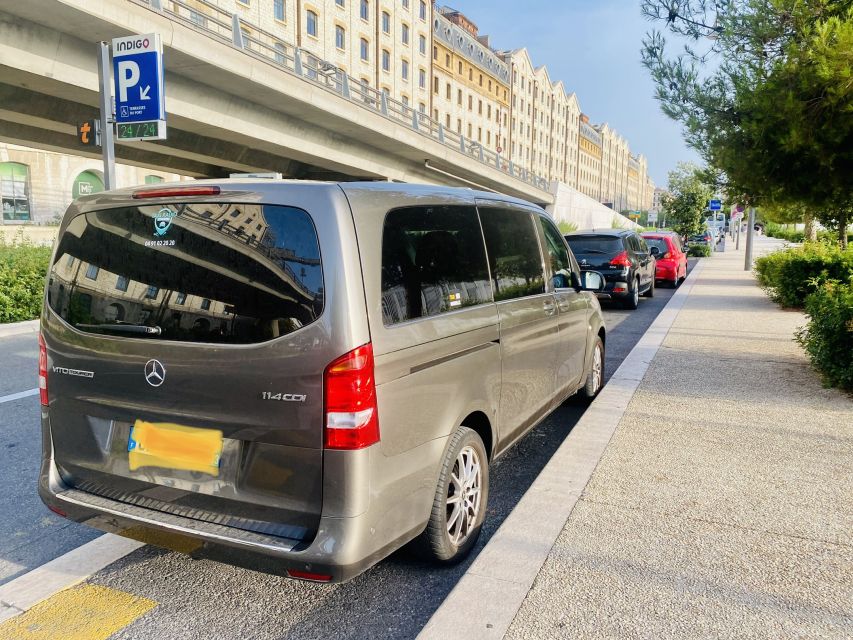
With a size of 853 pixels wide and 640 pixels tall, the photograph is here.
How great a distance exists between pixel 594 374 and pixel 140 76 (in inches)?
309

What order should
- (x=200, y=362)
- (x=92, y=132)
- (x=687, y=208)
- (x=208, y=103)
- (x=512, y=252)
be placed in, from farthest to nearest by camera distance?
(x=687, y=208) → (x=208, y=103) → (x=92, y=132) → (x=512, y=252) → (x=200, y=362)

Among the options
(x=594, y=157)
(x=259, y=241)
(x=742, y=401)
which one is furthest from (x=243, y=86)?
(x=594, y=157)

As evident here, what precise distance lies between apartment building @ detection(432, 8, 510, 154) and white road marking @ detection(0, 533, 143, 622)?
67.8 metres

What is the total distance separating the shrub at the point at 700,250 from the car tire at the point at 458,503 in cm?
3912

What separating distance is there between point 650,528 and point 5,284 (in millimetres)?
10973

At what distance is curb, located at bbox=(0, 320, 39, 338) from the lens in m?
9.98

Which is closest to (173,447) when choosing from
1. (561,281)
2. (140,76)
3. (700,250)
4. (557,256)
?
(561,281)

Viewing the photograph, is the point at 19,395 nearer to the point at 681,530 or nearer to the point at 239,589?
the point at 239,589

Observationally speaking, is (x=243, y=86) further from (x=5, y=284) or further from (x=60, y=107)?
(x=5, y=284)

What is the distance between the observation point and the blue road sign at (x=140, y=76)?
31.5 ft

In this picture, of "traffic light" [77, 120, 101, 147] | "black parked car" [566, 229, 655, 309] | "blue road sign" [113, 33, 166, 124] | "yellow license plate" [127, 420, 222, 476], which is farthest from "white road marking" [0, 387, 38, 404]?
"black parked car" [566, 229, 655, 309]

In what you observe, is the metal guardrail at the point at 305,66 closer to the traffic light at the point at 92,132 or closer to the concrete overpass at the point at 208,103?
the concrete overpass at the point at 208,103

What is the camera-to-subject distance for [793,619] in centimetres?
254

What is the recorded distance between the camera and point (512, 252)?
13.1 feet
